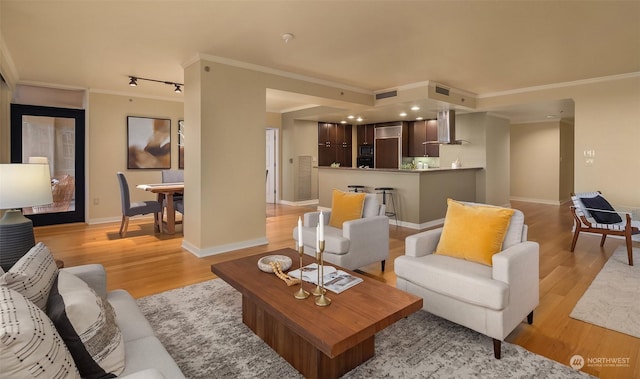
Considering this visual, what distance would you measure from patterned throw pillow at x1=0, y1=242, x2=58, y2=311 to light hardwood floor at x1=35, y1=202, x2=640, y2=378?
67.6 inches

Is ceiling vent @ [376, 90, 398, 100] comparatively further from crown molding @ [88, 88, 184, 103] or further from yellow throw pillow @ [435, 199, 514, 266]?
crown molding @ [88, 88, 184, 103]

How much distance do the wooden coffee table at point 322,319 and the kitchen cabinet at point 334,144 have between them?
764 centimetres

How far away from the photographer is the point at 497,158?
7895mm

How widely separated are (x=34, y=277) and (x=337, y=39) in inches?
134

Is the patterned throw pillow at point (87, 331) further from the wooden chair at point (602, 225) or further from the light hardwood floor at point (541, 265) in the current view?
the wooden chair at point (602, 225)

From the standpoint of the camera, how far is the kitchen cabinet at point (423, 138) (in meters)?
9.00

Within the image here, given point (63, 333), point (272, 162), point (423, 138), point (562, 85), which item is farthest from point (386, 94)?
point (63, 333)

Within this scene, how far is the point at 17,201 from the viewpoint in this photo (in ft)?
7.05

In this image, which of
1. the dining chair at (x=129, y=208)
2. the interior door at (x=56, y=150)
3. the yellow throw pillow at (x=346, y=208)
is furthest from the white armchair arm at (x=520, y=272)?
the interior door at (x=56, y=150)

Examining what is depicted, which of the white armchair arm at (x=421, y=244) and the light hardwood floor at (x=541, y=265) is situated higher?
the white armchair arm at (x=421, y=244)

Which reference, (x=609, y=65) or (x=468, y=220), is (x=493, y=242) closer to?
(x=468, y=220)

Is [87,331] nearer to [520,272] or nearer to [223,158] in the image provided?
[520,272]

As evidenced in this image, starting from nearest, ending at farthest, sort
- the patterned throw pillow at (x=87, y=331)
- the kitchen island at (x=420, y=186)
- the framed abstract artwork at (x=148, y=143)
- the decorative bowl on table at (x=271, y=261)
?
the patterned throw pillow at (x=87, y=331) → the decorative bowl on table at (x=271, y=261) → the kitchen island at (x=420, y=186) → the framed abstract artwork at (x=148, y=143)

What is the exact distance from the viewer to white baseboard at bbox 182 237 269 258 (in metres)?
4.35
